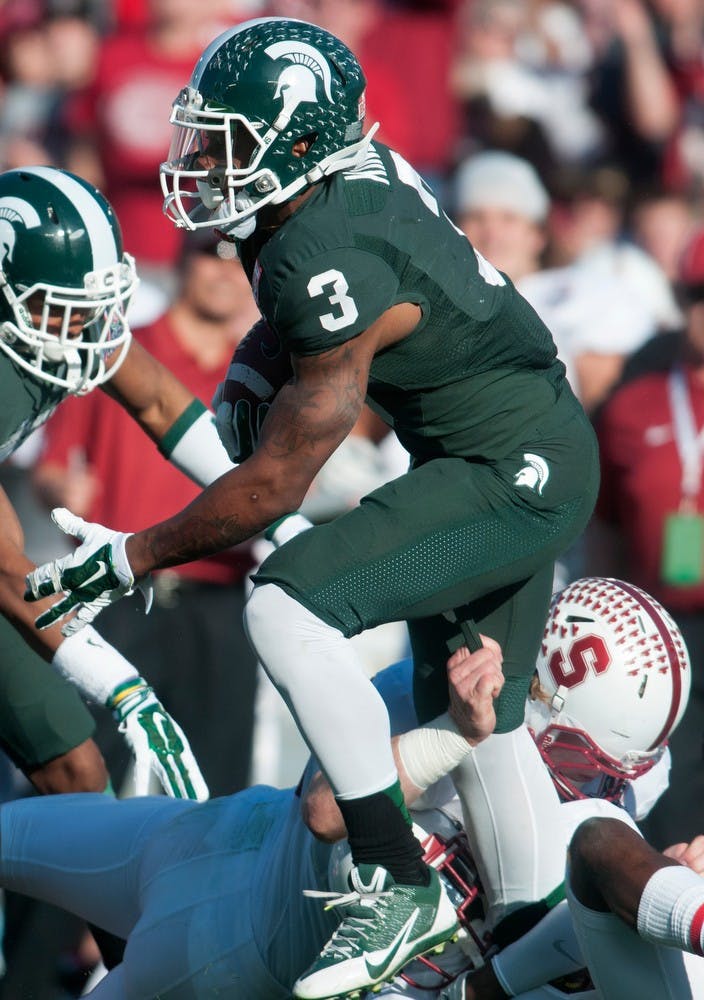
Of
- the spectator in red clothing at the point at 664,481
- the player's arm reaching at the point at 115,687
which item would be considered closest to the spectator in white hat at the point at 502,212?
the spectator in red clothing at the point at 664,481

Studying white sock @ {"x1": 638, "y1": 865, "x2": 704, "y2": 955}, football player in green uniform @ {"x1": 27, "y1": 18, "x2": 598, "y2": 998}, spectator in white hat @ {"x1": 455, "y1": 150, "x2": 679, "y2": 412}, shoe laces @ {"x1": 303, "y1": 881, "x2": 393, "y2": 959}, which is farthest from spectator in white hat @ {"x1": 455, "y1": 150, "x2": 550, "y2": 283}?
white sock @ {"x1": 638, "y1": 865, "x2": 704, "y2": 955}

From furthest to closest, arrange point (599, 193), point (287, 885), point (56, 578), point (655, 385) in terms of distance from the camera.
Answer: point (599, 193), point (655, 385), point (287, 885), point (56, 578)

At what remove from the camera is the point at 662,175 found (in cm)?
765

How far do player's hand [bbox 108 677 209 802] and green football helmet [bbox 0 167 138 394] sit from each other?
0.79 m

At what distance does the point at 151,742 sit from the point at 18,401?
0.91 meters

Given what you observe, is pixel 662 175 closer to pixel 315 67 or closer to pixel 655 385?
pixel 655 385

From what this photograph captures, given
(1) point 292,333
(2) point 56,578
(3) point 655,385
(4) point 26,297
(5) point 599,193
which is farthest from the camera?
(5) point 599,193

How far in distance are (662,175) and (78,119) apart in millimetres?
2780

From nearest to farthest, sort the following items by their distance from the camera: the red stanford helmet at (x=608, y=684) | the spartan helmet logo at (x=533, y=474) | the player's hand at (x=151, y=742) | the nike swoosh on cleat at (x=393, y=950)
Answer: the nike swoosh on cleat at (x=393, y=950)
the spartan helmet logo at (x=533, y=474)
the red stanford helmet at (x=608, y=684)
the player's hand at (x=151, y=742)

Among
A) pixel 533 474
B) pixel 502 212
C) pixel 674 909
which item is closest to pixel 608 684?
pixel 533 474

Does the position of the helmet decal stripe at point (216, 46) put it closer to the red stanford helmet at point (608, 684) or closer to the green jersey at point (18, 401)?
the green jersey at point (18, 401)

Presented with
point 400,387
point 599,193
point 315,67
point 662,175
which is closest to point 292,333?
point 400,387

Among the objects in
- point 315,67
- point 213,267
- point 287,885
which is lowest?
point 287,885

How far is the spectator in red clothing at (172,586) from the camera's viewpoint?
5.23 metres
